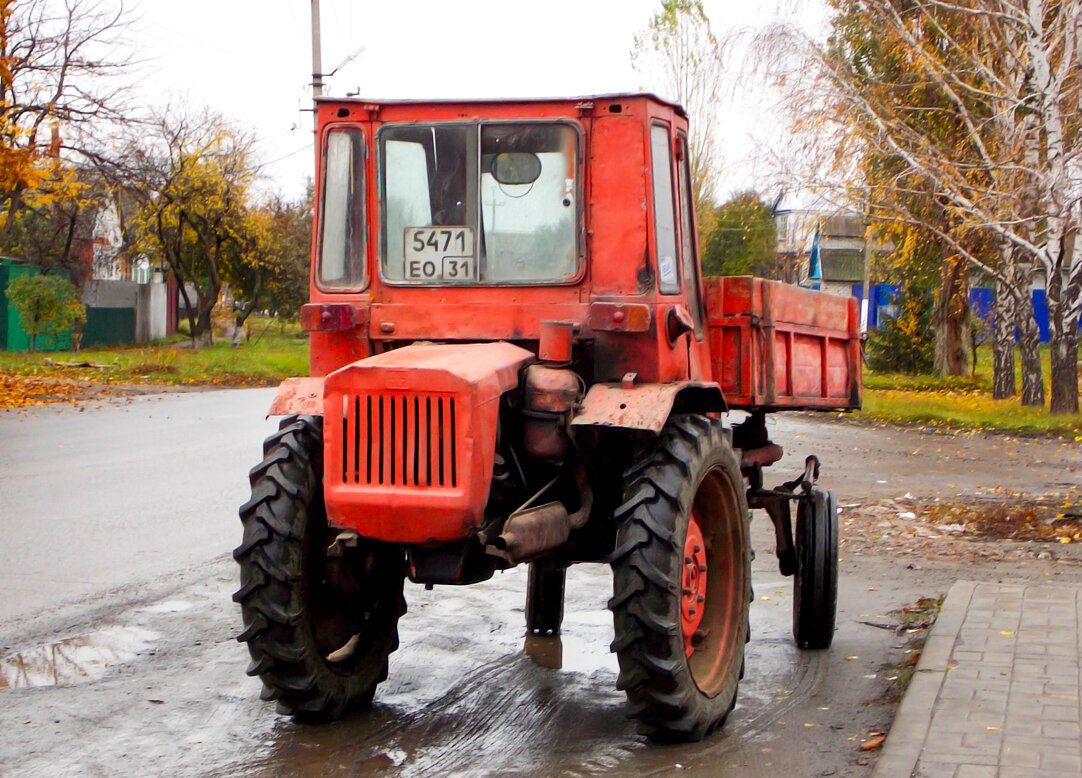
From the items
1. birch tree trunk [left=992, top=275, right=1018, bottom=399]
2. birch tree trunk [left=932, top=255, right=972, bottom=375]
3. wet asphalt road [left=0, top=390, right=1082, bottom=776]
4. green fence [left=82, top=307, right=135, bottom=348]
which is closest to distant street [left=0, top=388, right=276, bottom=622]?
wet asphalt road [left=0, top=390, right=1082, bottom=776]

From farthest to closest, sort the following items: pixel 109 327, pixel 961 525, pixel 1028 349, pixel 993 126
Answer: pixel 109 327, pixel 993 126, pixel 1028 349, pixel 961 525

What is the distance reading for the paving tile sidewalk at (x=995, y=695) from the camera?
4.95m

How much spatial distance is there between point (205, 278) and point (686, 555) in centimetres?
4891

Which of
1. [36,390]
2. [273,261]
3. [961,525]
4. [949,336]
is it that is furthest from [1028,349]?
[273,261]

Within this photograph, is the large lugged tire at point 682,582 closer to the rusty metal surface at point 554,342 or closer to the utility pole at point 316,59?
the rusty metal surface at point 554,342

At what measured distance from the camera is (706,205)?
4538 centimetres

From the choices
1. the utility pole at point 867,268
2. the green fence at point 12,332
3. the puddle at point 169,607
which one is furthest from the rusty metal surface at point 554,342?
the green fence at point 12,332

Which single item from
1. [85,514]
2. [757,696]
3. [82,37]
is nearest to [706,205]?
[82,37]

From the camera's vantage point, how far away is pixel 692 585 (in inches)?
222

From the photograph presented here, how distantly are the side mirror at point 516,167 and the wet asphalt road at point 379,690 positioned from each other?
2326 millimetres

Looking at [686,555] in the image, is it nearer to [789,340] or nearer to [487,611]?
[789,340]

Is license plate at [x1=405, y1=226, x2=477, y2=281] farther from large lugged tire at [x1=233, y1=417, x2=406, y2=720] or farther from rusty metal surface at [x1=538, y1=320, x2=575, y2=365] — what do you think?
large lugged tire at [x1=233, y1=417, x2=406, y2=720]

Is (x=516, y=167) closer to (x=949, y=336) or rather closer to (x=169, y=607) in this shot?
(x=169, y=607)

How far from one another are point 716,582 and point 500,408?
1385 millimetres
